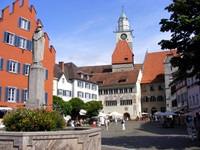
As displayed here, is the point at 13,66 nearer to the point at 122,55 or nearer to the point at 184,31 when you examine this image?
the point at 184,31

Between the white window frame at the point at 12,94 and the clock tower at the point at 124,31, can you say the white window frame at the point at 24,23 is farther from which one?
the clock tower at the point at 124,31

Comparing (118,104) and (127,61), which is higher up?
(127,61)

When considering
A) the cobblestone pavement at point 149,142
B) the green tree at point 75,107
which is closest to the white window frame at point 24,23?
the cobblestone pavement at point 149,142

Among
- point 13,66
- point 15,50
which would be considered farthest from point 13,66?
point 15,50

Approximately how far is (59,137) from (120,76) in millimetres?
66213

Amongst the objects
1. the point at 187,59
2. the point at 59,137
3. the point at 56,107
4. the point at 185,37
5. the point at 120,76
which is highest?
the point at 120,76

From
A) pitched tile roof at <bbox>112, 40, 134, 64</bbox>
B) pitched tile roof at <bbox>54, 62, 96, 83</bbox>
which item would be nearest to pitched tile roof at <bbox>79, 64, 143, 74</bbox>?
pitched tile roof at <bbox>112, 40, 134, 64</bbox>

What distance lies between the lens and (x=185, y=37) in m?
15.9

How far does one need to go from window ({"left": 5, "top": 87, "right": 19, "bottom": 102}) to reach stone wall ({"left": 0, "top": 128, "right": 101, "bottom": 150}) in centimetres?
2343

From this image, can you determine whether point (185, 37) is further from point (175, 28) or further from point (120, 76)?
point (120, 76)

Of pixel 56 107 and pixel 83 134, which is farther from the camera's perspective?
pixel 56 107

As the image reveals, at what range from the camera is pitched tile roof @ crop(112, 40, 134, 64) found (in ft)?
274

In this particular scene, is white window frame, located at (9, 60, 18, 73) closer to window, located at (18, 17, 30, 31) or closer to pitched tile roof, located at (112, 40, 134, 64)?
window, located at (18, 17, 30, 31)

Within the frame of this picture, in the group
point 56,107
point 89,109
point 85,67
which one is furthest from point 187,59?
point 85,67
